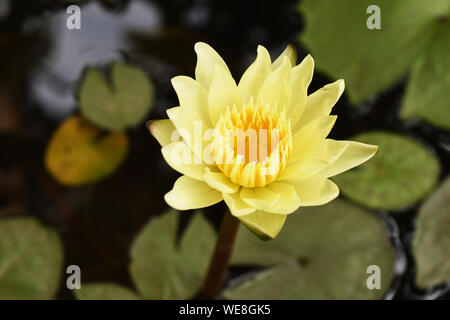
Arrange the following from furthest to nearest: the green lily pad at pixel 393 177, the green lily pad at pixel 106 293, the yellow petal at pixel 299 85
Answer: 1. the green lily pad at pixel 393 177
2. the green lily pad at pixel 106 293
3. the yellow petal at pixel 299 85

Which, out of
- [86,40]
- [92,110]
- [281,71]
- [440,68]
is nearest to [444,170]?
[440,68]

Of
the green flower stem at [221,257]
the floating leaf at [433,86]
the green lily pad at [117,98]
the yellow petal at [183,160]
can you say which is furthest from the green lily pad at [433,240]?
the green lily pad at [117,98]

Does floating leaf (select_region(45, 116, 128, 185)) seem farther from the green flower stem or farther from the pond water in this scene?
the green flower stem

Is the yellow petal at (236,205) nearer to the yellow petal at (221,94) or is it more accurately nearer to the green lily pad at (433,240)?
the yellow petal at (221,94)

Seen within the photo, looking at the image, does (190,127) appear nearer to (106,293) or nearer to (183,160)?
(183,160)

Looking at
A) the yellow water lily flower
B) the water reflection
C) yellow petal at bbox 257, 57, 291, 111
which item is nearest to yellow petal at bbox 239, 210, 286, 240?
the yellow water lily flower

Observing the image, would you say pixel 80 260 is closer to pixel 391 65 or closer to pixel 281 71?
pixel 281 71
